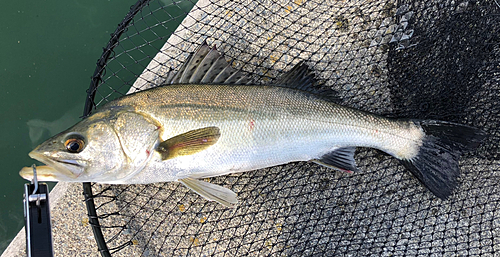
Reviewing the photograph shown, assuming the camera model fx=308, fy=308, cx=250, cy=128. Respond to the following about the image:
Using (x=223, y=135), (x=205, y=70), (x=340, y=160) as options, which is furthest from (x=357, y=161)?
(x=205, y=70)

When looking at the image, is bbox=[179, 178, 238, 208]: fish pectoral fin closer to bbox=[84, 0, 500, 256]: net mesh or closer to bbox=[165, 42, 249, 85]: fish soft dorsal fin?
bbox=[84, 0, 500, 256]: net mesh

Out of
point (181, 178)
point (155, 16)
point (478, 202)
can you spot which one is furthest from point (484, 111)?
point (155, 16)

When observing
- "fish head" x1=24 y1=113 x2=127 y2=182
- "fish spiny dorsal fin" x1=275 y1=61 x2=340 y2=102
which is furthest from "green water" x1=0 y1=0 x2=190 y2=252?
"fish spiny dorsal fin" x1=275 y1=61 x2=340 y2=102

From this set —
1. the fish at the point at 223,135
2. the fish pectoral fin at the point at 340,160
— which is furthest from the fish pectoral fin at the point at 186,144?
the fish pectoral fin at the point at 340,160

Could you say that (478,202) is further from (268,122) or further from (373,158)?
(268,122)

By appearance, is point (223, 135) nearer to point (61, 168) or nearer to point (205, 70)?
point (205, 70)
